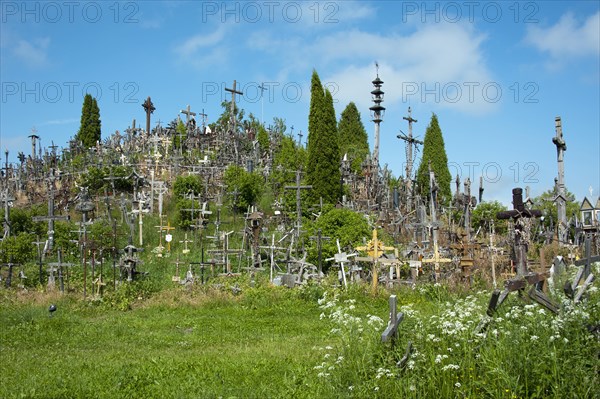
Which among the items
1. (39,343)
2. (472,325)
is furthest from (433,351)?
(39,343)

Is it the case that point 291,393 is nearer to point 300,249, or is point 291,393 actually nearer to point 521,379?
point 521,379

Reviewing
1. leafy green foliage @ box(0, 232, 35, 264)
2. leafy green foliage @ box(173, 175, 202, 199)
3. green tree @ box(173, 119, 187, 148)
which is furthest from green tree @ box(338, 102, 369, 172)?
leafy green foliage @ box(0, 232, 35, 264)

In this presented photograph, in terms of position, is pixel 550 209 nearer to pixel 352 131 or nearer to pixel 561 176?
pixel 561 176

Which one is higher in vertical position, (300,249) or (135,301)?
(300,249)

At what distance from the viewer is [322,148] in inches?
1196

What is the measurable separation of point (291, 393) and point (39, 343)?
22.8 ft

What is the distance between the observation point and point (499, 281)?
60.7 ft

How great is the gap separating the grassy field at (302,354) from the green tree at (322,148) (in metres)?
14.5

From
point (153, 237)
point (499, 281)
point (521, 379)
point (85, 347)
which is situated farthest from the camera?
point (153, 237)

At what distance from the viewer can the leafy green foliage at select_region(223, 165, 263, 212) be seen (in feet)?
95.3

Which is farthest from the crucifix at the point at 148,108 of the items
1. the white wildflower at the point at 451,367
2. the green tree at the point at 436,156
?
the white wildflower at the point at 451,367

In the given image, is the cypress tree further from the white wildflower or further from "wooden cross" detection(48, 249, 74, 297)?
the white wildflower

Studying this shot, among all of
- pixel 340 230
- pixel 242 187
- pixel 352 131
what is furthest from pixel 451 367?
pixel 352 131

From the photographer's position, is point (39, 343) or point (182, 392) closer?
point (182, 392)
